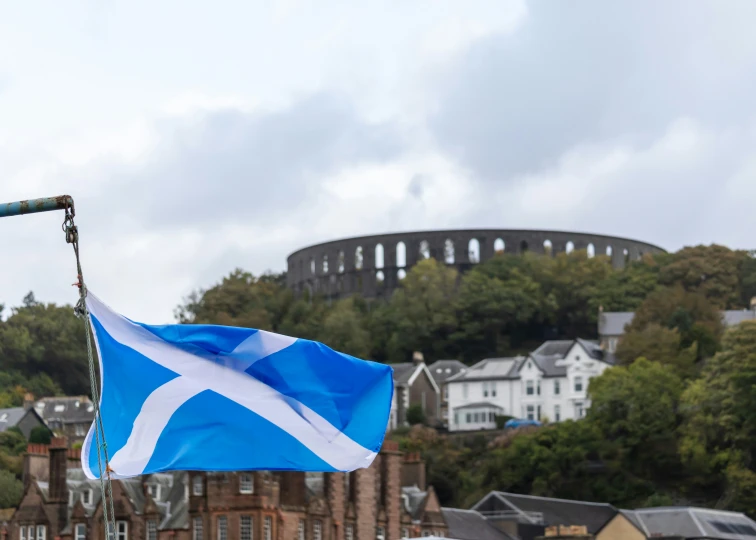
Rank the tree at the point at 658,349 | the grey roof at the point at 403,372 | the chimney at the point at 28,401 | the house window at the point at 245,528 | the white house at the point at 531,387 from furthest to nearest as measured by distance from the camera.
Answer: the grey roof at the point at 403,372
the white house at the point at 531,387
the tree at the point at 658,349
the chimney at the point at 28,401
the house window at the point at 245,528

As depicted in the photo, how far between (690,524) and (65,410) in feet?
216

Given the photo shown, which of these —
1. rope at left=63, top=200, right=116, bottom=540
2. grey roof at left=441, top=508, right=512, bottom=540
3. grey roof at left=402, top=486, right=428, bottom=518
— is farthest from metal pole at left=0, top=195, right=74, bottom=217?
grey roof at left=441, top=508, right=512, bottom=540

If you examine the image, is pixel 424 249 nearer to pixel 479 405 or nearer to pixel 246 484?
pixel 479 405

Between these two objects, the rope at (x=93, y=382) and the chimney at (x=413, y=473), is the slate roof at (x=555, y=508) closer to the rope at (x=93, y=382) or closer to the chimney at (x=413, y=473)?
the chimney at (x=413, y=473)

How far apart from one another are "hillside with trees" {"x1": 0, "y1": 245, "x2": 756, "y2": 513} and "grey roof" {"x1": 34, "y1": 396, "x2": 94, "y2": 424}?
415 centimetres

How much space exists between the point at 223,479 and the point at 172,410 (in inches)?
1900

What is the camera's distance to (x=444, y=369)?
→ 154125mm

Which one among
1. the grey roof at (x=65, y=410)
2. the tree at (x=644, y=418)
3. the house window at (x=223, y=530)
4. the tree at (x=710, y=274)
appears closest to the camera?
the house window at (x=223, y=530)

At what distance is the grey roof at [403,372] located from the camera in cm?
14662

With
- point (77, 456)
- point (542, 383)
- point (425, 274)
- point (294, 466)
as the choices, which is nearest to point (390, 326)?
point (425, 274)

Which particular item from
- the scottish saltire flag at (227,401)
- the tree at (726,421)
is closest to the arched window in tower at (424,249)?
the tree at (726,421)

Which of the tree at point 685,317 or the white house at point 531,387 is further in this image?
the white house at point 531,387

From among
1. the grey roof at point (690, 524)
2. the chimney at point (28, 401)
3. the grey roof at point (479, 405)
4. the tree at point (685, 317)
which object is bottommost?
the grey roof at point (690, 524)

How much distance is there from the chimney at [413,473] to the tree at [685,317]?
58.3 metres
